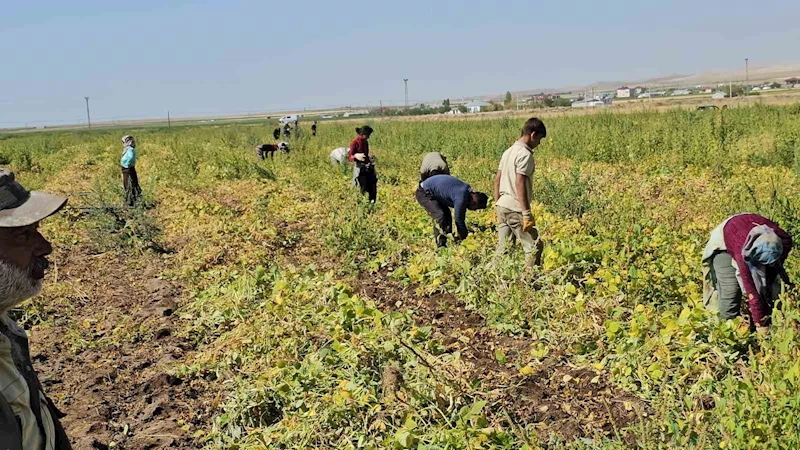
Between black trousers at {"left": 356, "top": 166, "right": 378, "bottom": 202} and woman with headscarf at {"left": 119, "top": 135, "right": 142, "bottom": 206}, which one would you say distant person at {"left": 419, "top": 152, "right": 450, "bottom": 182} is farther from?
woman with headscarf at {"left": 119, "top": 135, "right": 142, "bottom": 206}

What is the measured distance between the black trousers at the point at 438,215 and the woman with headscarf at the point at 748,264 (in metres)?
3.13

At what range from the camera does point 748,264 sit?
395cm

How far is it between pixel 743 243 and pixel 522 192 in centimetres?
202

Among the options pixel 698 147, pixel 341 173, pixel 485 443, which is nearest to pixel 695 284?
pixel 485 443

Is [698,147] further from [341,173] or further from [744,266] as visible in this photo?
[744,266]

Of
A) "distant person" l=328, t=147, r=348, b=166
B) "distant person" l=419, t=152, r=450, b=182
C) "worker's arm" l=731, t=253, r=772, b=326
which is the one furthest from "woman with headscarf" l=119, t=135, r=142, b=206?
"worker's arm" l=731, t=253, r=772, b=326

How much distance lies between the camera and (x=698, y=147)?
12.7 meters

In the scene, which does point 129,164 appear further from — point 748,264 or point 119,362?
point 748,264

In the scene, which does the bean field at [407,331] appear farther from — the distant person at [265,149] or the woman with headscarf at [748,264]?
the distant person at [265,149]

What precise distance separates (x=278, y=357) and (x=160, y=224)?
20.9 ft

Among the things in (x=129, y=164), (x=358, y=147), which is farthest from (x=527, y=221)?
(x=129, y=164)

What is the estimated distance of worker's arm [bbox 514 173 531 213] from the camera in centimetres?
568

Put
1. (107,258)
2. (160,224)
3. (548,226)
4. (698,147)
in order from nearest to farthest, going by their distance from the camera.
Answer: (548,226) < (107,258) < (160,224) < (698,147)

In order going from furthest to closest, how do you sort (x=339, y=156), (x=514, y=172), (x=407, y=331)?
1. (x=339, y=156)
2. (x=514, y=172)
3. (x=407, y=331)
